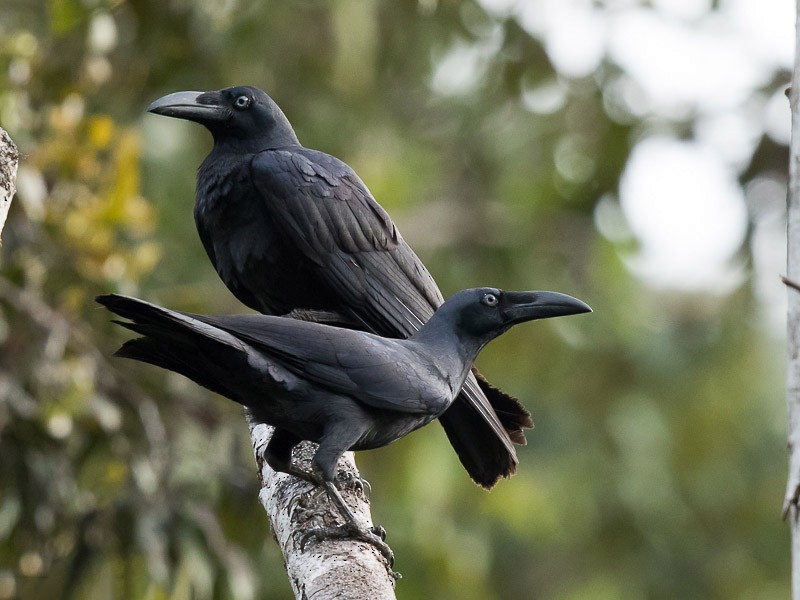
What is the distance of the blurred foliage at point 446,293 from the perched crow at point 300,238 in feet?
3.94

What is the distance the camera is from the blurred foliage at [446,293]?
603 centimetres

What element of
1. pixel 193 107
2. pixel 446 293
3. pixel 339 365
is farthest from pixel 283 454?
pixel 446 293

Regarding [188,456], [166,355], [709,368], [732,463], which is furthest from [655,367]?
[166,355]

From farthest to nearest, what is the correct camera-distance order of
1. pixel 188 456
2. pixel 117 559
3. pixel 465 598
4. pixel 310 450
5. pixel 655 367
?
pixel 655 367, pixel 465 598, pixel 188 456, pixel 117 559, pixel 310 450

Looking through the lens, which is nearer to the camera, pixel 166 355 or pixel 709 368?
pixel 166 355

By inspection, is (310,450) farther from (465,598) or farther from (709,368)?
(709,368)

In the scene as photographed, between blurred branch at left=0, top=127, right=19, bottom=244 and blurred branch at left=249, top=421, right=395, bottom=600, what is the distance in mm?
→ 1206

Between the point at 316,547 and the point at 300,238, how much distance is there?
120 cm

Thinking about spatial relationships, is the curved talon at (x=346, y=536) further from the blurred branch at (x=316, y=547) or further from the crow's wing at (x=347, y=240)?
the crow's wing at (x=347, y=240)

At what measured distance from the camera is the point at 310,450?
4.32 m

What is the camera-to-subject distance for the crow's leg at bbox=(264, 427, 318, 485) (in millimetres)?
3805

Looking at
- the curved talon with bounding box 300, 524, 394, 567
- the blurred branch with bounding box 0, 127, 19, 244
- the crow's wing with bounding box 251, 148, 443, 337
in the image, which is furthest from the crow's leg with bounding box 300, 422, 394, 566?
the blurred branch with bounding box 0, 127, 19, 244

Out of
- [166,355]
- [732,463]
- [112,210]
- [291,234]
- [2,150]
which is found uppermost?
[732,463]

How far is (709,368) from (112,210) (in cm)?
883
